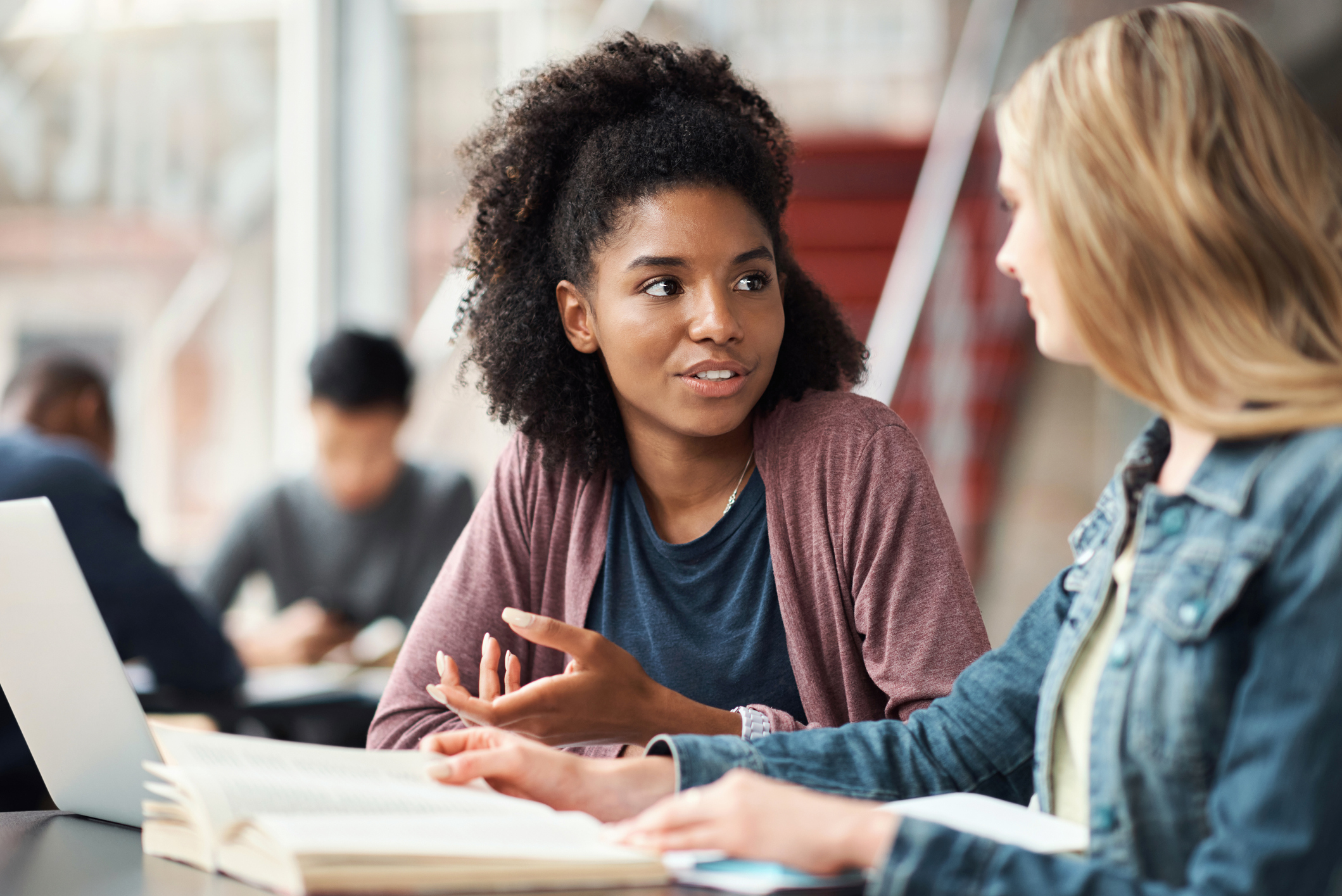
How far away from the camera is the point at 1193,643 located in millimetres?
742

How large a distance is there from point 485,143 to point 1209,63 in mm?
1007

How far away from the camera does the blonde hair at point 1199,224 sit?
76 cm

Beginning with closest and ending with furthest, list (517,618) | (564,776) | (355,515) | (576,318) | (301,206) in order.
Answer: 1. (564,776)
2. (517,618)
3. (576,318)
4. (355,515)
5. (301,206)

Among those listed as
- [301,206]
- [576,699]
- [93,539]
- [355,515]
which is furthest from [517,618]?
[301,206]

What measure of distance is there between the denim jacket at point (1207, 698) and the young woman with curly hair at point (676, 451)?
0.37 metres

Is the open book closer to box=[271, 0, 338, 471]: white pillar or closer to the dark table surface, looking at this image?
the dark table surface

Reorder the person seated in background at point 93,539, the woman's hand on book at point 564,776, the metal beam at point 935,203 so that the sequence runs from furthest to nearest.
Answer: the metal beam at point 935,203
the person seated in background at point 93,539
the woman's hand on book at point 564,776

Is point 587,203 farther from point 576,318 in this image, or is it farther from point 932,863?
point 932,863

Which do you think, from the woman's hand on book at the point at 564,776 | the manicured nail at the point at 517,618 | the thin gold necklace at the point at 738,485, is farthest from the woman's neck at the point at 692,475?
the woman's hand on book at the point at 564,776

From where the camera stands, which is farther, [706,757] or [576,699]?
[576,699]

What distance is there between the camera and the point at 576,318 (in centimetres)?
153

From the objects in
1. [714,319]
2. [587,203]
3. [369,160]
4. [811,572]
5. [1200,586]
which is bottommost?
[811,572]

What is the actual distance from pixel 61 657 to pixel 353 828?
36 cm

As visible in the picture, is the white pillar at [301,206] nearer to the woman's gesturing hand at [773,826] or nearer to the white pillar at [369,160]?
the white pillar at [369,160]
